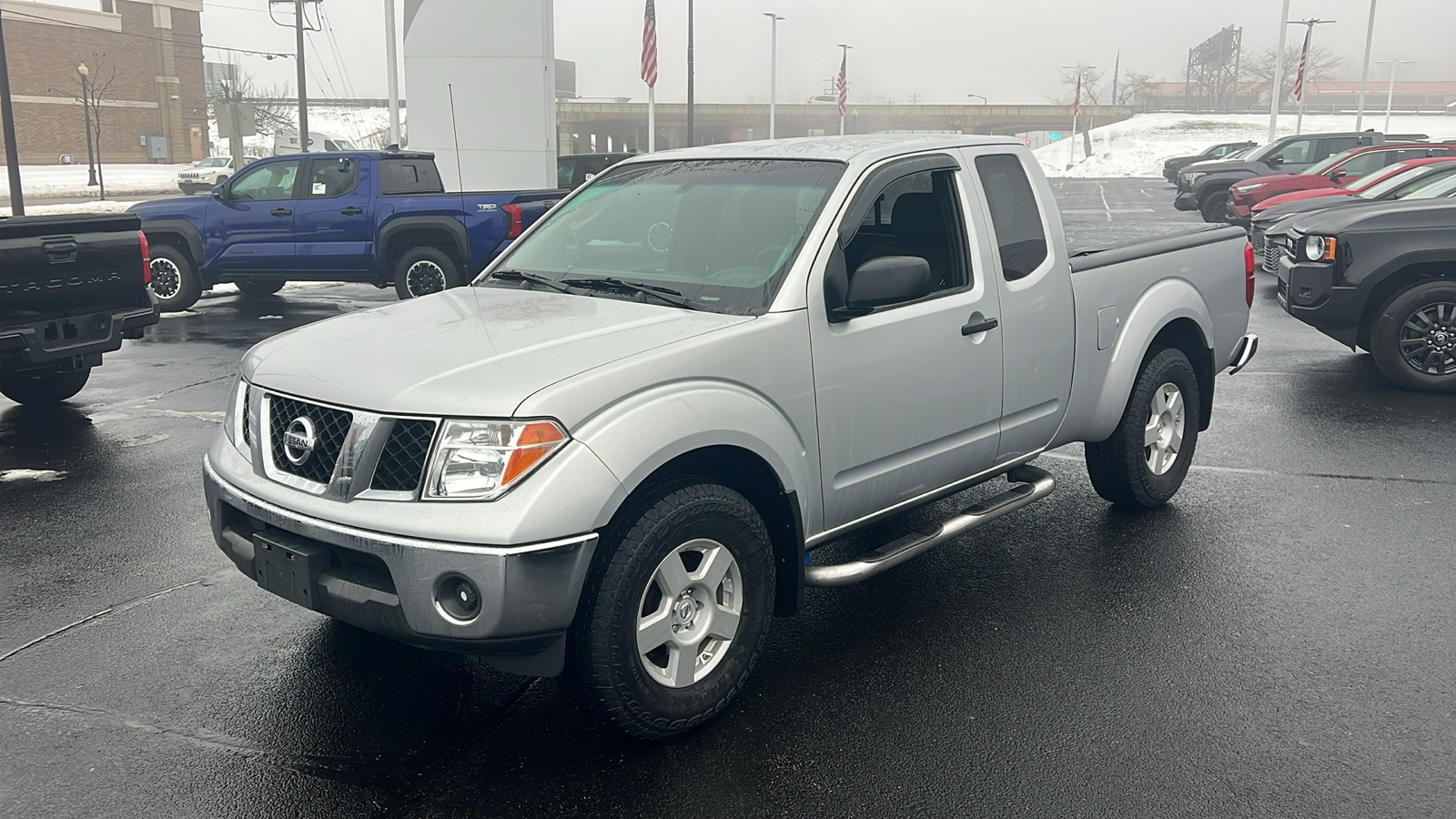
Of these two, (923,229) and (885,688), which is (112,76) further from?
(885,688)

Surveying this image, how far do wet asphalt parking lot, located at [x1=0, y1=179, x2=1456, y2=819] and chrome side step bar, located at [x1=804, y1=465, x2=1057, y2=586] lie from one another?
379 millimetres

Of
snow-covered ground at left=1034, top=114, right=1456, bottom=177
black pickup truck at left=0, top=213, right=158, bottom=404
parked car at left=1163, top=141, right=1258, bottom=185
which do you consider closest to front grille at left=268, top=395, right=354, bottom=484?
black pickup truck at left=0, top=213, right=158, bottom=404

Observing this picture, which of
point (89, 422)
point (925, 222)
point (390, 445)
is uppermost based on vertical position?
point (925, 222)

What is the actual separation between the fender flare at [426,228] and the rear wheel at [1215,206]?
18483 mm

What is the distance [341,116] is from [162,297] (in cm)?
12489

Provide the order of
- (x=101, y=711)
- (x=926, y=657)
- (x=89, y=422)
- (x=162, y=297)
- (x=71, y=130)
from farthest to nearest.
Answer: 1. (x=71, y=130)
2. (x=162, y=297)
3. (x=89, y=422)
4. (x=926, y=657)
5. (x=101, y=711)

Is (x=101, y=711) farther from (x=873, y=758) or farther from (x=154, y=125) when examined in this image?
(x=154, y=125)

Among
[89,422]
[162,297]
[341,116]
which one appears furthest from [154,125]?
[89,422]

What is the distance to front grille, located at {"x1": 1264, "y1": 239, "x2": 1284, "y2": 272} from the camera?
11.1 metres

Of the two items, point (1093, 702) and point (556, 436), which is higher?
point (556, 436)

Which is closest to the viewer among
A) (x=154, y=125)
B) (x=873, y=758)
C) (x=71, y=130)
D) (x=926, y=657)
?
(x=873, y=758)

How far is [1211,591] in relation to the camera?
4887 mm

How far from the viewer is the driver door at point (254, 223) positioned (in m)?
14.1

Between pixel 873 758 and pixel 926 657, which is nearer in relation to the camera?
pixel 873 758
